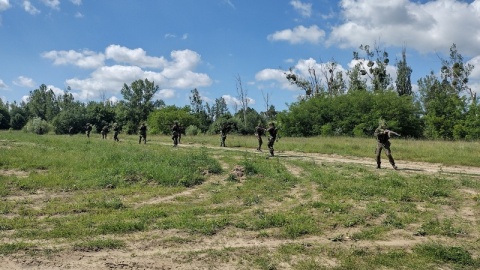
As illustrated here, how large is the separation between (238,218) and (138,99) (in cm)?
9934

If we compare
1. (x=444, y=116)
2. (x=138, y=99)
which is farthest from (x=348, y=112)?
(x=138, y=99)

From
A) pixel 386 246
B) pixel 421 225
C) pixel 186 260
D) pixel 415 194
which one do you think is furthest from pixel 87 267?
pixel 415 194

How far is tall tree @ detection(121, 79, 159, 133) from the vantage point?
100 metres

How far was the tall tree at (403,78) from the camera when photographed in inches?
2881

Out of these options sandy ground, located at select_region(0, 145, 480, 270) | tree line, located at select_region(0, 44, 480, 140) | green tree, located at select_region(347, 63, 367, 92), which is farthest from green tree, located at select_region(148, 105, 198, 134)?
sandy ground, located at select_region(0, 145, 480, 270)

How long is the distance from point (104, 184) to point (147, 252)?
7.56 metres

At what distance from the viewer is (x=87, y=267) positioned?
21.7 feet

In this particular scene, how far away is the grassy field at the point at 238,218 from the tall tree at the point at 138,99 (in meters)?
85.2

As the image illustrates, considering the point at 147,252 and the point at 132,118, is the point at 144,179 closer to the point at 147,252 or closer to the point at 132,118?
the point at 147,252

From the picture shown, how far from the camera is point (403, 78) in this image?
242 ft

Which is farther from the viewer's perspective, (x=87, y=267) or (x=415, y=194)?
(x=415, y=194)

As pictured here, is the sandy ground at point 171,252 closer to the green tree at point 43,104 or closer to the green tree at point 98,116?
the green tree at point 98,116

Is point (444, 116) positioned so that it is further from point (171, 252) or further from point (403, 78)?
point (171, 252)

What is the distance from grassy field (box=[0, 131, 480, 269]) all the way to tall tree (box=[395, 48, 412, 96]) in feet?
207
